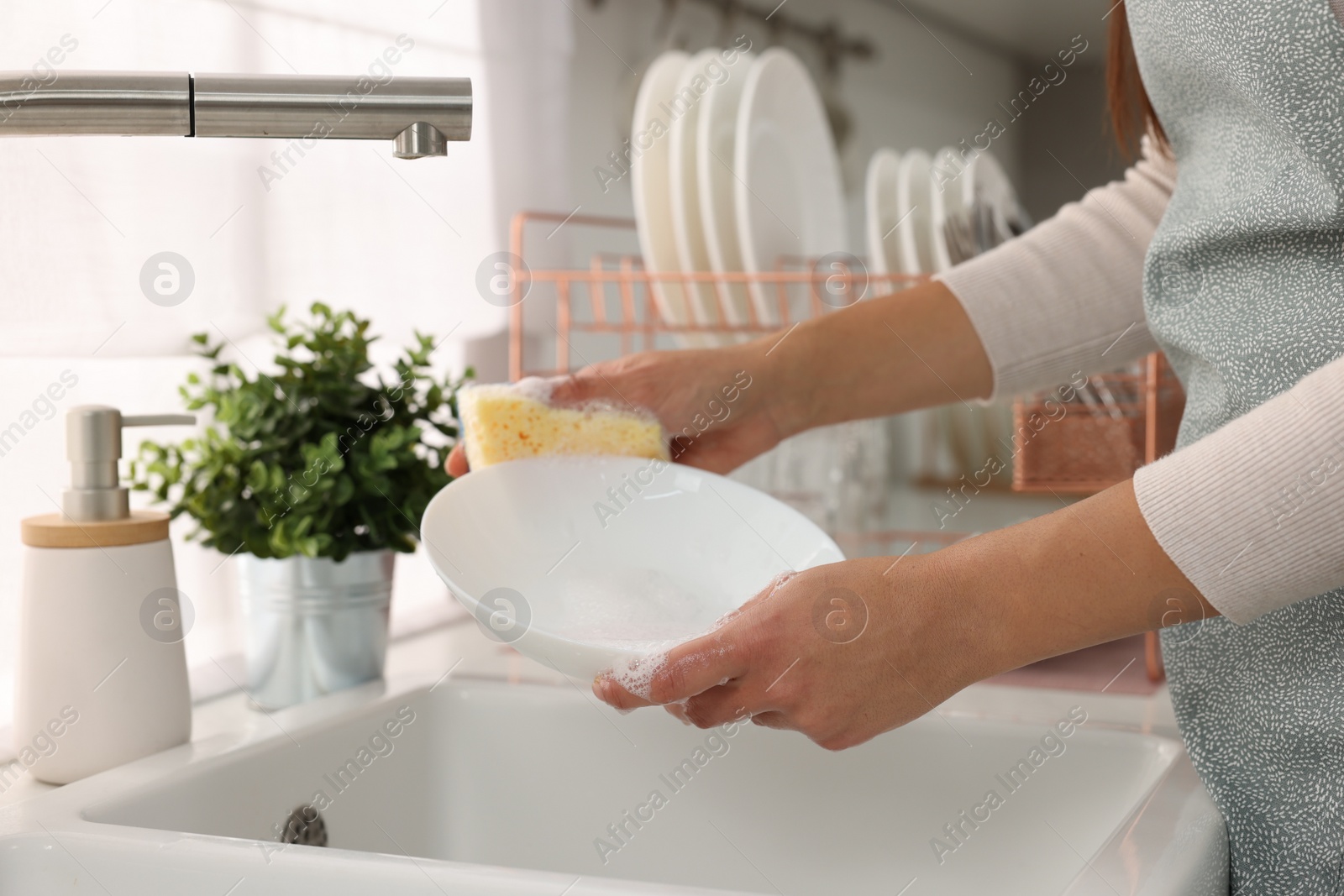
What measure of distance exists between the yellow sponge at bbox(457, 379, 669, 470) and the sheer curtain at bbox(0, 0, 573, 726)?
0.93ft

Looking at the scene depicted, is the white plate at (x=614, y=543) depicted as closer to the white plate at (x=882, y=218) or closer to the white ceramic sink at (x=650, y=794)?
the white ceramic sink at (x=650, y=794)

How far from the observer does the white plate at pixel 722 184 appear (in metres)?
1.07

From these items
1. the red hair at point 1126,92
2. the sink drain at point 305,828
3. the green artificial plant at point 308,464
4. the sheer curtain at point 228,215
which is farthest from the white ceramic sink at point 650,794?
the red hair at point 1126,92

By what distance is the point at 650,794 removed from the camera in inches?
29.3

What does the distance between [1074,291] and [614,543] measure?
33 cm

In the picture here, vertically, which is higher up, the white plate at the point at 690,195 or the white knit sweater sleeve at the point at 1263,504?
the white plate at the point at 690,195

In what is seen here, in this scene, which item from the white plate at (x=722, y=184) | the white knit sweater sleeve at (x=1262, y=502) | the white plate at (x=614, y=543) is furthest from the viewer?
the white plate at (x=722, y=184)

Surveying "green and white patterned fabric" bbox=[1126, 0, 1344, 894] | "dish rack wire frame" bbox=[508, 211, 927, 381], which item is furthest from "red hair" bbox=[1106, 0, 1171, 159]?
"dish rack wire frame" bbox=[508, 211, 927, 381]

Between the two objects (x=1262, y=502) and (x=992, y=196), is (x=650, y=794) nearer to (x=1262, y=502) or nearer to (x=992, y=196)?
(x=1262, y=502)

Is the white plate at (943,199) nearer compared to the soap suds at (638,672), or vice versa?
the soap suds at (638,672)

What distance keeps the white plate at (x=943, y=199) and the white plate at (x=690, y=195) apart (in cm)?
22

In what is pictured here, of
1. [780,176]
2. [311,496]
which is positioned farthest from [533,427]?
[780,176]

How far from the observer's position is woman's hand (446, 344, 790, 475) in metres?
0.70

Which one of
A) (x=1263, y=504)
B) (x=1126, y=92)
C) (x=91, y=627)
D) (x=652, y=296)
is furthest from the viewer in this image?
(x=652, y=296)
